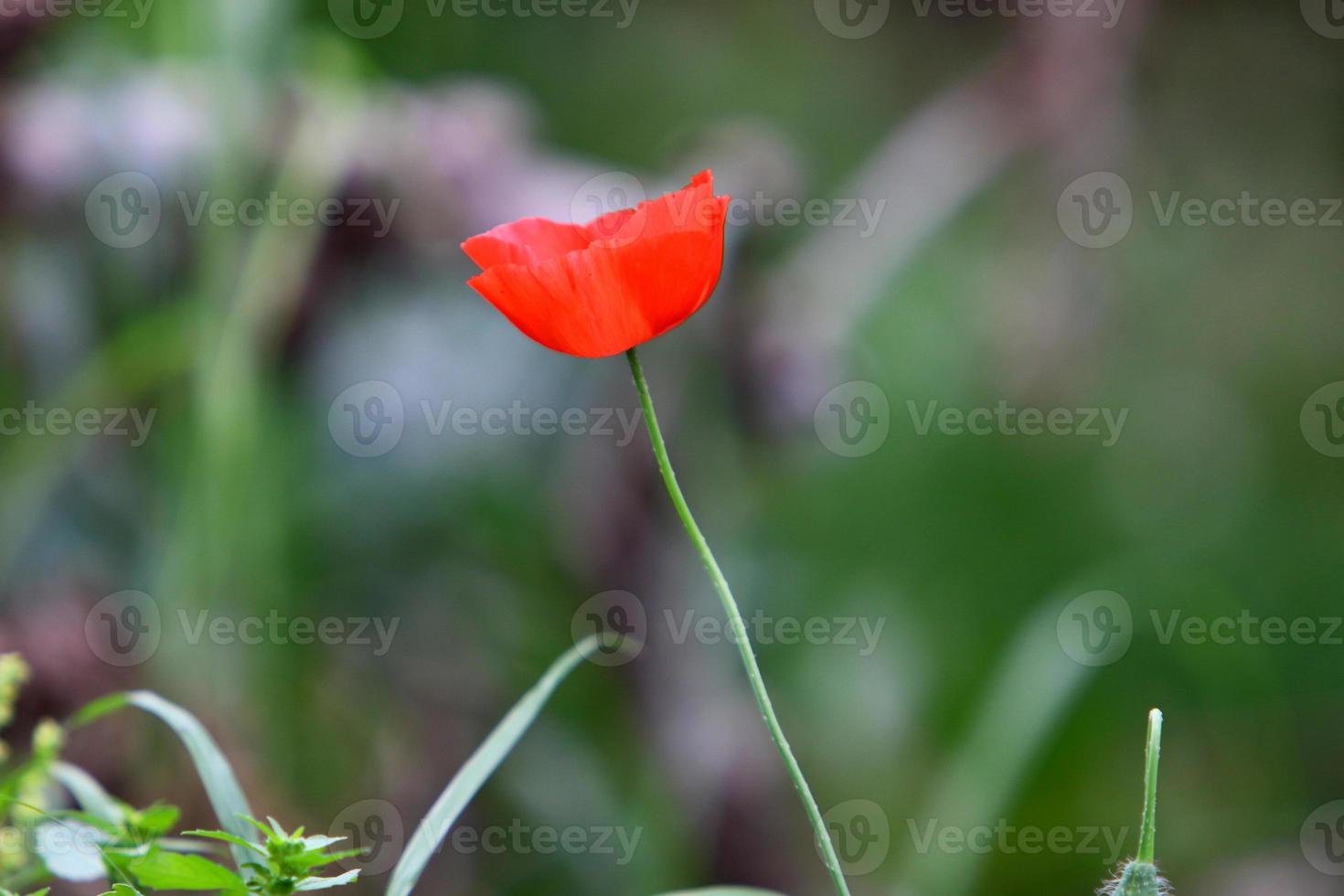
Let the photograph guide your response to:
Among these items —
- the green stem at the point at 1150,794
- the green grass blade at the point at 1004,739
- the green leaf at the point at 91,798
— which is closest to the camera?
the green stem at the point at 1150,794

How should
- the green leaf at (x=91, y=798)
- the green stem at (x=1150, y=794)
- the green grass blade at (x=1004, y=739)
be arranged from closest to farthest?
the green stem at (x=1150, y=794) → the green leaf at (x=91, y=798) → the green grass blade at (x=1004, y=739)

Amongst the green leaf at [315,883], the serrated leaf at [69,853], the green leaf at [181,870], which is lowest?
the serrated leaf at [69,853]

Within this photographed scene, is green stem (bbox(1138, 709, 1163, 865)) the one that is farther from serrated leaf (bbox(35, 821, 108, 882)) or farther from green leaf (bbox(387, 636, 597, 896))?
serrated leaf (bbox(35, 821, 108, 882))

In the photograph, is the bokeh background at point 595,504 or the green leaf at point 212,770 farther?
the bokeh background at point 595,504

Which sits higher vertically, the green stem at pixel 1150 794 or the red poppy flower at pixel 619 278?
the red poppy flower at pixel 619 278

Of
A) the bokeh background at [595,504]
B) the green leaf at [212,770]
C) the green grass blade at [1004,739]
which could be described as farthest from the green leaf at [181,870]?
the green grass blade at [1004,739]

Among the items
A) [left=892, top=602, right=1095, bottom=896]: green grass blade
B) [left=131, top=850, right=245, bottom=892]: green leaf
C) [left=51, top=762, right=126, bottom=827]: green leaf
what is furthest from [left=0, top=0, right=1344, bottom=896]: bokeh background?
[left=131, top=850, right=245, bottom=892]: green leaf

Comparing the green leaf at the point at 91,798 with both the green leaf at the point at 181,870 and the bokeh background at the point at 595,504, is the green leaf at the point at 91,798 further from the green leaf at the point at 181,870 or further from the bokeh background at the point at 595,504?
the bokeh background at the point at 595,504
